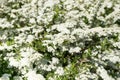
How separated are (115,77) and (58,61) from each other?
0.88 metres

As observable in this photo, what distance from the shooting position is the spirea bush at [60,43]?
160 inches

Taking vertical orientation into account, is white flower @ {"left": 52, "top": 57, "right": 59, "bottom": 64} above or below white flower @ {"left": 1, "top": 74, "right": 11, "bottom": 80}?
above

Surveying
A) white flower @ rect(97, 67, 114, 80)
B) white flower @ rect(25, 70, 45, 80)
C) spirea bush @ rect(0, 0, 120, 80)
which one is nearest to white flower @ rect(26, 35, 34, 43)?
spirea bush @ rect(0, 0, 120, 80)

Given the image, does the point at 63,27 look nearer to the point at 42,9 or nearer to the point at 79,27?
the point at 79,27

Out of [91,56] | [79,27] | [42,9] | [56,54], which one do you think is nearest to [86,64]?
[91,56]

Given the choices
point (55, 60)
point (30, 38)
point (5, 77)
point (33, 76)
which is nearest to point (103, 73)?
point (55, 60)

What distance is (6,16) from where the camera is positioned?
5289mm

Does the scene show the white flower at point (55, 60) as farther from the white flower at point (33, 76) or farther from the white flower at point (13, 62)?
the white flower at point (13, 62)

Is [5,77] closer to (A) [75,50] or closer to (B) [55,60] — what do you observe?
(B) [55,60]

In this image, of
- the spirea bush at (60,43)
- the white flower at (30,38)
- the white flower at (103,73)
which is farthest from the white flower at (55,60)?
the white flower at (103,73)

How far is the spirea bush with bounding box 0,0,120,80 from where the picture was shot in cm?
407

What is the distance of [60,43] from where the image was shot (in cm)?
421

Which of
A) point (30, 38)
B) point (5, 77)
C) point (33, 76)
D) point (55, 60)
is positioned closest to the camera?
point (33, 76)

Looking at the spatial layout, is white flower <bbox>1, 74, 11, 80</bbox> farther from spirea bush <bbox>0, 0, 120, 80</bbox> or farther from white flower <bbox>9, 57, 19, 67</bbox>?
white flower <bbox>9, 57, 19, 67</bbox>
